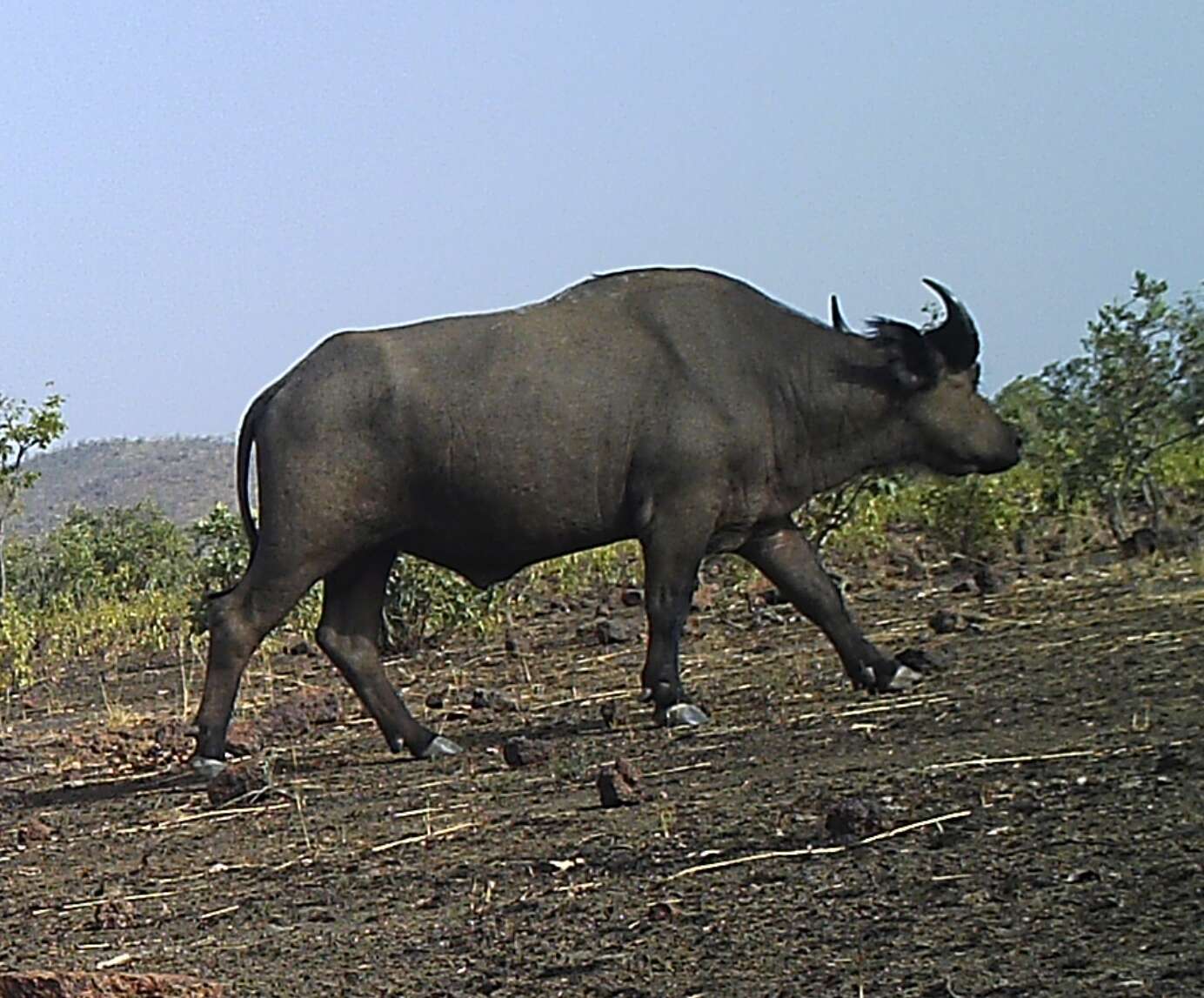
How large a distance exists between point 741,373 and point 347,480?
6.12ft

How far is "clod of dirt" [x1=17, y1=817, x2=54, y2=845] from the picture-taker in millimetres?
7637

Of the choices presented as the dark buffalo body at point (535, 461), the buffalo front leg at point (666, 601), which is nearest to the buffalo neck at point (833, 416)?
the dark buffalo body at point (535, 461)

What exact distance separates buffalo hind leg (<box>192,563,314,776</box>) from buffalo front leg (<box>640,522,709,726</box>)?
4.99 feet

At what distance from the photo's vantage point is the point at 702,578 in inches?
601

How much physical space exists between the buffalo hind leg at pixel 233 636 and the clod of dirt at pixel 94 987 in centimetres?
454

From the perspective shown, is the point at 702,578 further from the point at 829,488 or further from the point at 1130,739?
the point at 1130,739

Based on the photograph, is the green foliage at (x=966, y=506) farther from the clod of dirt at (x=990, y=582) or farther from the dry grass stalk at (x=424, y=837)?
the dry grass stalk at (x=424, y=837)

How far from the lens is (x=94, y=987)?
4.22 meters

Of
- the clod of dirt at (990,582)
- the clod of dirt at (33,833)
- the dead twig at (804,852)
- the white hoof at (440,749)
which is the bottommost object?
the dead twig at (804,852)

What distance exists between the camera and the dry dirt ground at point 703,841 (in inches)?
165

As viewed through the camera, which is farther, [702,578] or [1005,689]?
[702,578]

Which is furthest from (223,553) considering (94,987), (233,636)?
(94,987)

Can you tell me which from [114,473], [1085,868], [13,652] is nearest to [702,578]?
[13,652]

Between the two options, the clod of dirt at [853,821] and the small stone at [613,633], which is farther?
the small stone at [613,633]
